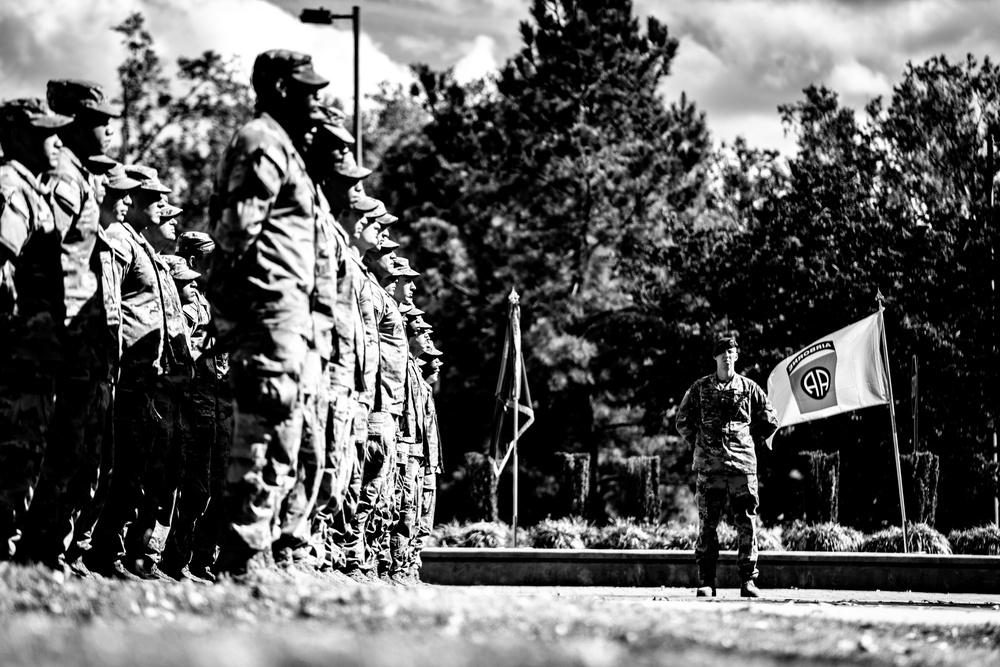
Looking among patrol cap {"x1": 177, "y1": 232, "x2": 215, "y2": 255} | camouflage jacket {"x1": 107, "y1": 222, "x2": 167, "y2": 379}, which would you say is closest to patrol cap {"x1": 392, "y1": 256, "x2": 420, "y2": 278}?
patrol cap {"x1": 177, "y1": 232, "x2": 215, "y2": 255}

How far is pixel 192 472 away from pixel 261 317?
380 centimetres

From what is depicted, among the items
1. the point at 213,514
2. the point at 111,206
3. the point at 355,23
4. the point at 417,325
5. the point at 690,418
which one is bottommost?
the point at 213,514

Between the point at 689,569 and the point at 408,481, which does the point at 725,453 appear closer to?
the point at 408,481

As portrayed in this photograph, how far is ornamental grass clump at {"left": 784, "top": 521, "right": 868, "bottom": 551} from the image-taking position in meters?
21.6

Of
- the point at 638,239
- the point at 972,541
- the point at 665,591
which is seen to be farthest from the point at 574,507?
the point at 638,239

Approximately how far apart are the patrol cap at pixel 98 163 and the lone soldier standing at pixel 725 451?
624 centimetres

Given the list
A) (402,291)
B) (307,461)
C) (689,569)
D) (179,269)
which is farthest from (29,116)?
(689,569)

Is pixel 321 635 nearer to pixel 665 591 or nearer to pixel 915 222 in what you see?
pixel 665 591

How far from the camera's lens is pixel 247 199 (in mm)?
8562

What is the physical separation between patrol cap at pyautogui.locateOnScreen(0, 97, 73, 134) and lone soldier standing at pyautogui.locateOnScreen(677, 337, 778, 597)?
685cm

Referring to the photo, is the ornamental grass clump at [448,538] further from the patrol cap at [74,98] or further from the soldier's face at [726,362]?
the patrol cap at [74,98]

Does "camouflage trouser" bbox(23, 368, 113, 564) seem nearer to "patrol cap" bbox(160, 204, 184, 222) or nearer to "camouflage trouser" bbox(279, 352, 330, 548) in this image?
"camouflage trouser" bbox(279, 352, 330, 548)

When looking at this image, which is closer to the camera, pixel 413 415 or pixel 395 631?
pixel 395 631

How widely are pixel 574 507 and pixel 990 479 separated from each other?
914 cm
